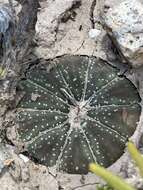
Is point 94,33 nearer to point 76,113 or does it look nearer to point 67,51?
point 67,51

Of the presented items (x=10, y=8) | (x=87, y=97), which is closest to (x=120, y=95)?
(x=87, y=97)

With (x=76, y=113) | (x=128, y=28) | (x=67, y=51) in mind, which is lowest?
(x=76, y=113)

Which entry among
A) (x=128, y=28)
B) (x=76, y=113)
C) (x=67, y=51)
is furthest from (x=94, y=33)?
(x=76, y=113)

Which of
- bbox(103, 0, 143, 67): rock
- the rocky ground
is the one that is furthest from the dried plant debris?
bbox(103, 0, 143, 67): rock

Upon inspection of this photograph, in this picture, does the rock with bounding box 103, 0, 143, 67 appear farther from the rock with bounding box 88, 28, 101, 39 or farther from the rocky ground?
the rock with bounding box 88, 28, 101, 39

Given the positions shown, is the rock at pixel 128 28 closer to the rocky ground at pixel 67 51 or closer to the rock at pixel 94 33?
the rocky ground at pixel 67 51

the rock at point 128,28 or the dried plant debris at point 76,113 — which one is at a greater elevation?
the rock at point 128,28

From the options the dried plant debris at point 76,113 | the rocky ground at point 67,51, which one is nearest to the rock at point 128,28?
the rocky ground at point 67,51
